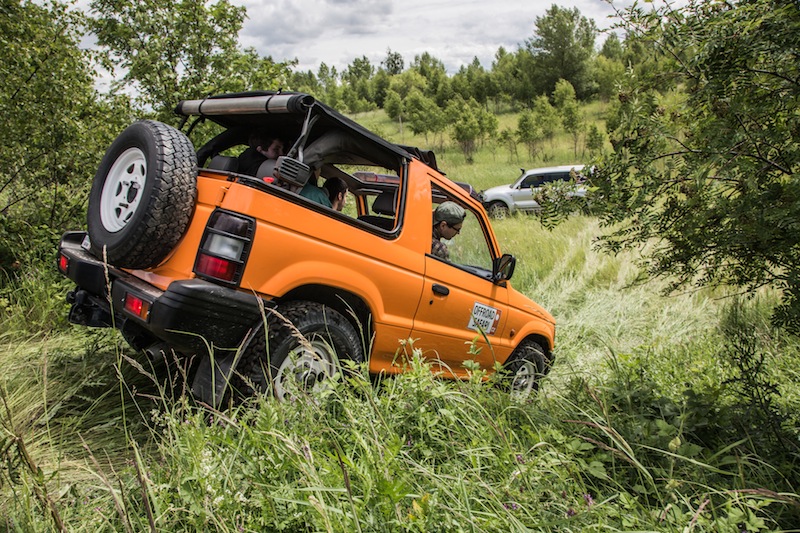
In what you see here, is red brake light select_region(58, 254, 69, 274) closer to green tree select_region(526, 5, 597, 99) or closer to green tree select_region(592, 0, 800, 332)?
green tree select_region(592, 0, 800, 332)

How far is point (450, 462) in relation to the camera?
2223 millimetres

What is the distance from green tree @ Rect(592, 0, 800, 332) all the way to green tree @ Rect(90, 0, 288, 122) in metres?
4.73

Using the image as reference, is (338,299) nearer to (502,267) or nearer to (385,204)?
(385,204)

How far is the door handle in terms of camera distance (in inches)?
148

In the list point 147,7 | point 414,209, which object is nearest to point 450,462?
point 414,209

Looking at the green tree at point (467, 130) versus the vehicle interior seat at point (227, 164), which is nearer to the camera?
the vehicle interior seat at point (227, 164)

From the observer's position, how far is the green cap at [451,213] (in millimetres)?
4281

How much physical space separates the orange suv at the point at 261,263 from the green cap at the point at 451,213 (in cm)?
15

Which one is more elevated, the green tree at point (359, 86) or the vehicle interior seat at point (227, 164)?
the green tree at point (359, 86)

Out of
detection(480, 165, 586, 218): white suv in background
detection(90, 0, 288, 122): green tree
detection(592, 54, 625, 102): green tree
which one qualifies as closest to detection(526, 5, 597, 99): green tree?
detection(592, 54, 625, 102): green tree

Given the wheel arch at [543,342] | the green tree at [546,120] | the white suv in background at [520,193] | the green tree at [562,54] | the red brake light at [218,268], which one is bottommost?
the wheel arch at [543,342]

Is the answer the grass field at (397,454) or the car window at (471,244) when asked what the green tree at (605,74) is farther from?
the grass field at (397,454)

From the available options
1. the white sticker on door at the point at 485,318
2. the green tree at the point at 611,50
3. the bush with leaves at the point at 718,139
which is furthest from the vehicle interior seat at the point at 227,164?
the green tree at the point at 611,50

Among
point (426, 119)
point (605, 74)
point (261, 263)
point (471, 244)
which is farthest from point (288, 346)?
point (605, 74)
